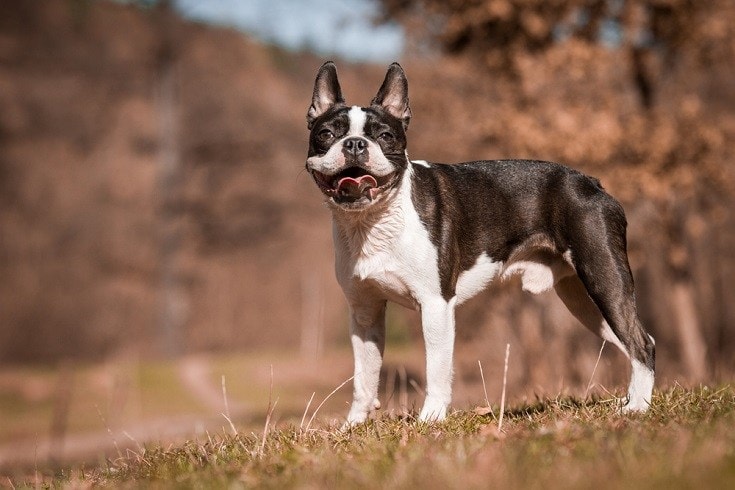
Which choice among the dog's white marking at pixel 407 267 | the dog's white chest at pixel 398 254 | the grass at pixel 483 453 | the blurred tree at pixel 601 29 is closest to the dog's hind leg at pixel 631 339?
the grass at pixel 483 453

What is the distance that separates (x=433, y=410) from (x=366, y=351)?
803 mm

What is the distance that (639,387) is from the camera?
19.5ft

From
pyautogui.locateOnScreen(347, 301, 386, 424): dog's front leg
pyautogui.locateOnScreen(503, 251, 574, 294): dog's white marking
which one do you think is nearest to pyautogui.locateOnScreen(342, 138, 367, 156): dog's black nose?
pyautogui.locateOnScreen(347, 301, 386, 424): dog's front leg

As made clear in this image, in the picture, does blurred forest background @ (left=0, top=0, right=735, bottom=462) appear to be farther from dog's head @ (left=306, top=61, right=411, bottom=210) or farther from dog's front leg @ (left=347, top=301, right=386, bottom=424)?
dog's head @ (left=306, top=61, right=411, bottom=210)

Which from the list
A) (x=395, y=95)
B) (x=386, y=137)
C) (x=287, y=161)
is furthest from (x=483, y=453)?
(x=287, y=161)

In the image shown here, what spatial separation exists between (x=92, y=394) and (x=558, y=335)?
14.6 m

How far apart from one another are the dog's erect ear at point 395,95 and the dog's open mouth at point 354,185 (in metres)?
0.75

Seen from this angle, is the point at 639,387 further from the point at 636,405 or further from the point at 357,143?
the point at 357,143

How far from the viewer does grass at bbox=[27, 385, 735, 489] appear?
11.9 feet

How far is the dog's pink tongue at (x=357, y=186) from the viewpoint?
18.6 feet

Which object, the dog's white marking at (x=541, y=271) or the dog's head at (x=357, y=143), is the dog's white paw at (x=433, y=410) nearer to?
the dog's white marking at (x=541, y=271)

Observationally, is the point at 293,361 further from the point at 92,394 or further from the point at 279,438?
the point at 279,438

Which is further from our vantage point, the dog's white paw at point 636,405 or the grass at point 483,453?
the dog's white paw at point 636,405

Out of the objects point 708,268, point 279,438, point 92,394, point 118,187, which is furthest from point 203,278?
point 279,438
